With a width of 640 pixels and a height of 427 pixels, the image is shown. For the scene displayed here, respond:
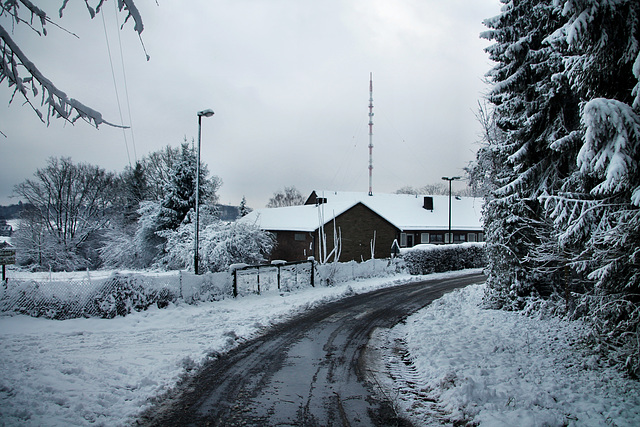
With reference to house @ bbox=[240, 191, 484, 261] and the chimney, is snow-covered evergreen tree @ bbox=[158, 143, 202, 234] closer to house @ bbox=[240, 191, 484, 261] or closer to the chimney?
house @ bbox=[240, 191, 484, 261]

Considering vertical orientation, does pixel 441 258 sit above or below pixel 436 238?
below

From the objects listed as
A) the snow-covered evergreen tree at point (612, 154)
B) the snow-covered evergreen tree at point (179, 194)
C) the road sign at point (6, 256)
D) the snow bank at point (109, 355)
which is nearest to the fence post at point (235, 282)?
the snow bank at point (109, 355)

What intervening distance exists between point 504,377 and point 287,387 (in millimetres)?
3540

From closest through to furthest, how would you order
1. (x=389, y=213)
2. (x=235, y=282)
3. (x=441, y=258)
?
(x=235, y=282) → (x=441, y=258) → (x=389, y=213)

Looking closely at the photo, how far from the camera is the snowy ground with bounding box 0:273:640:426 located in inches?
188

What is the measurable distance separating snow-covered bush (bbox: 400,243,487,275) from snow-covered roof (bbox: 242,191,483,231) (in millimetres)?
8377

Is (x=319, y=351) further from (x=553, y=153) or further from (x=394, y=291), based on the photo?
(x=394, y=291)

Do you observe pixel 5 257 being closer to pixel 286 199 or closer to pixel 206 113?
pixel 206 113

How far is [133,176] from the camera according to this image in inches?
1703

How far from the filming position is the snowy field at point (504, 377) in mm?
4742

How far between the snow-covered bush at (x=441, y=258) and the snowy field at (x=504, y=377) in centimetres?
1404

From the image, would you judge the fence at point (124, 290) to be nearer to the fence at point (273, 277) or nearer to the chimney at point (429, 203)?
the fence at point (273, 277)

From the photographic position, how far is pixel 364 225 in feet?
112

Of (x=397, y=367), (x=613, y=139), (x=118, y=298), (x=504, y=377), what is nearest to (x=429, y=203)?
(x=118, y=298)
